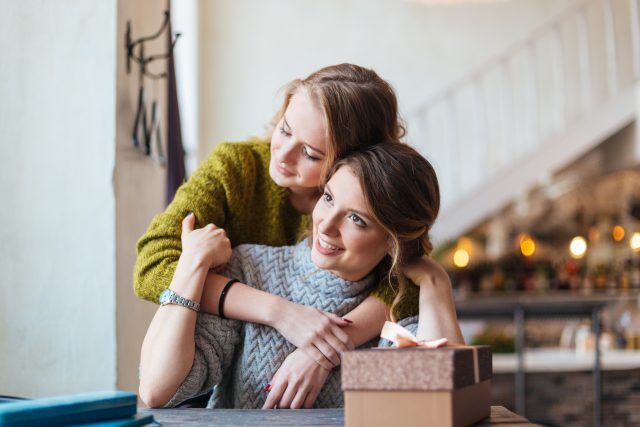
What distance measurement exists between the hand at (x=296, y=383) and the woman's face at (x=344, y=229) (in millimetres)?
164

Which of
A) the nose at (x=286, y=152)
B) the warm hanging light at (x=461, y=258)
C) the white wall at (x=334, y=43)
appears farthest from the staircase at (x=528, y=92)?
the nose at (x=286, y=152)

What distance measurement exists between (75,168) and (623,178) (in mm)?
6209

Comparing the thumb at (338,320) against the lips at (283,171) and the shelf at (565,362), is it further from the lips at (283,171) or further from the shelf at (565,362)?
the shelf at (565,362)

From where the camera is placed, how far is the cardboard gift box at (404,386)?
87 centimetres

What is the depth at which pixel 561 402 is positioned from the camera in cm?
518

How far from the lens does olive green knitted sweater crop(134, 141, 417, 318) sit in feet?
5.02

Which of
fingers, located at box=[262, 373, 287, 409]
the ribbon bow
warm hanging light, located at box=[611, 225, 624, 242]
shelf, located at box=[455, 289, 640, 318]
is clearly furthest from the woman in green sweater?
warm hanging light, located at box=[611, 225, 624, 242]

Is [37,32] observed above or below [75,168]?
above

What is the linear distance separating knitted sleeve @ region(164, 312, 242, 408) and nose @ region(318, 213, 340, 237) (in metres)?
0.24

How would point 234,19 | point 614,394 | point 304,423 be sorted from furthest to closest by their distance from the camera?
point 234,19
point 614,394
point 304,423

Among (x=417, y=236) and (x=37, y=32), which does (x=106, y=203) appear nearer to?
(x=37, y=32)

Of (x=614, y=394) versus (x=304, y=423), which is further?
(x=614, y=394)

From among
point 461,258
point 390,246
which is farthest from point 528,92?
point 390,246

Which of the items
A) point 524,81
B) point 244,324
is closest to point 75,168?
point 244,324
